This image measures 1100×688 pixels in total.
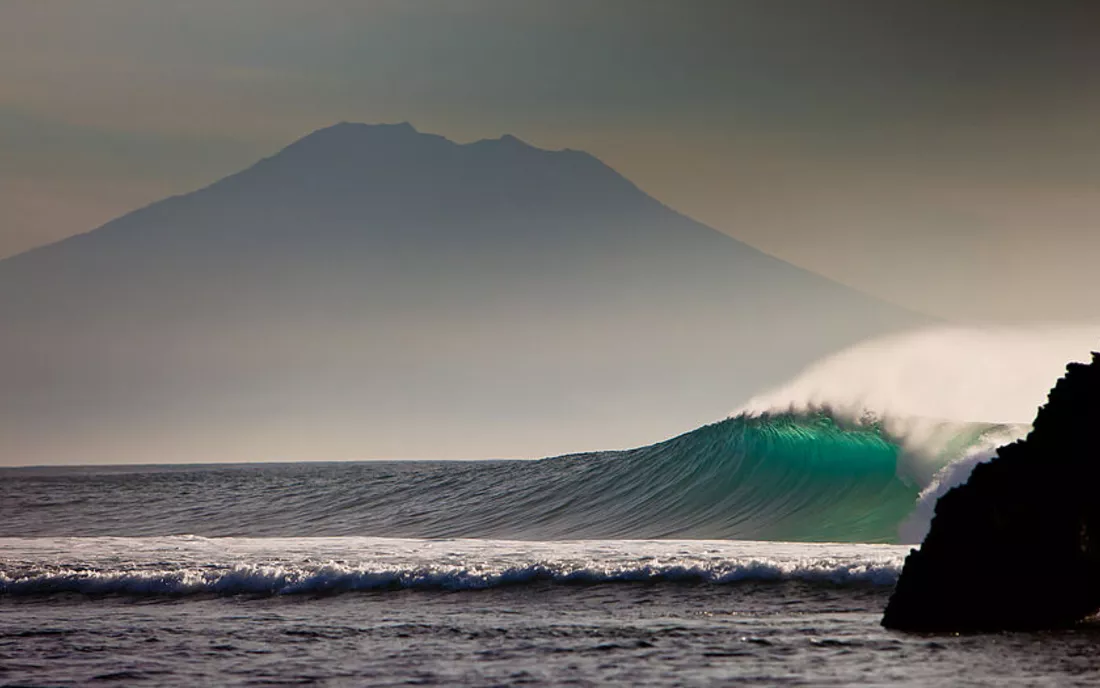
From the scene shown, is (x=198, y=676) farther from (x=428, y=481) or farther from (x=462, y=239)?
(x=462, y=239)

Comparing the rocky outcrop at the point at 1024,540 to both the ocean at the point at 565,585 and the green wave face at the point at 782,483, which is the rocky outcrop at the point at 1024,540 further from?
the green wave face at the point at 782,483

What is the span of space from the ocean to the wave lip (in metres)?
0.05

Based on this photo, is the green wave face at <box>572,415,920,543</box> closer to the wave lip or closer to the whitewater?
the whitewater

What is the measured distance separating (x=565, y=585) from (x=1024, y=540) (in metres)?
7.08

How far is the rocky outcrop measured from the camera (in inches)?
451

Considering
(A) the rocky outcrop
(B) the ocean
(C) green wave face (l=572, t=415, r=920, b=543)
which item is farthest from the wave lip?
(C) green wave face (l=572, t=415, r=920, b=543)

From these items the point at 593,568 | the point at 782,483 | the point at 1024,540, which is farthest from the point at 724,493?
the point at 1024,540

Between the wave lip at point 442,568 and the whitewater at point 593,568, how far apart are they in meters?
0.05

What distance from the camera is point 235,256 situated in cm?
19175

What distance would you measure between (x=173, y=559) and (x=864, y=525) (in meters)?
13.1

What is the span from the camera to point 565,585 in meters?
16.9

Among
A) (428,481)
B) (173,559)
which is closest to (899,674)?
(173,559)

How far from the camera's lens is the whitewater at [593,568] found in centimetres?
1102

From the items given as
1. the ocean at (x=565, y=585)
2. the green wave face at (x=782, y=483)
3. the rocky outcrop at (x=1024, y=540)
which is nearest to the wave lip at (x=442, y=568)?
the ocean at (x=565, y=585)
